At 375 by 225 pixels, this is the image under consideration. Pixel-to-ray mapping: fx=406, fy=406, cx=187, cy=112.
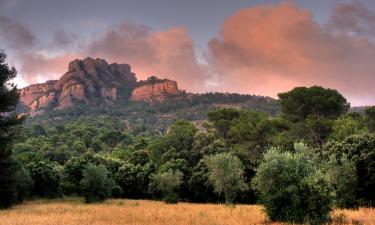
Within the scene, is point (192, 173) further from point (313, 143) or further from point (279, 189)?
point (279, 189)

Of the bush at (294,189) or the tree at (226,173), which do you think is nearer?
the bush at (294,189)

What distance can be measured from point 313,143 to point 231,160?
2314 centimetres

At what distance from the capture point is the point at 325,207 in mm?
22547

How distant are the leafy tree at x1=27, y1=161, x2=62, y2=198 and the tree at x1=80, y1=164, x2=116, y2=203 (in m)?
6.40

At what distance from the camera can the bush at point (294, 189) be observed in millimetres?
22688

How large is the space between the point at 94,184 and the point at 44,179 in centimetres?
796

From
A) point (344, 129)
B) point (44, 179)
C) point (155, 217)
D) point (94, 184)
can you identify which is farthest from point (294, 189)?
point (44, 179)

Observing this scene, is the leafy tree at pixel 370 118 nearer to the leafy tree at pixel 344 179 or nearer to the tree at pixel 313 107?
the tree at pixel 313 107

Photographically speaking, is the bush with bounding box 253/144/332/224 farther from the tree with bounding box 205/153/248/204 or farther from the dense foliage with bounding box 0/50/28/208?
the dense foliage with bounding box 0/50/28/208

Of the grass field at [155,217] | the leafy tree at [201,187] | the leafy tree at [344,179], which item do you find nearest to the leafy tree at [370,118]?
the leafy tree at [201,187]

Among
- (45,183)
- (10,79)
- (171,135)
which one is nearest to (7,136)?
(10,79)

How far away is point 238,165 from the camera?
46.0m

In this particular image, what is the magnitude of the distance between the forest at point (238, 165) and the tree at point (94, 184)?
0.12 metres

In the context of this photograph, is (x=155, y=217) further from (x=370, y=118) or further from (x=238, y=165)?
(x=370, y=118)
